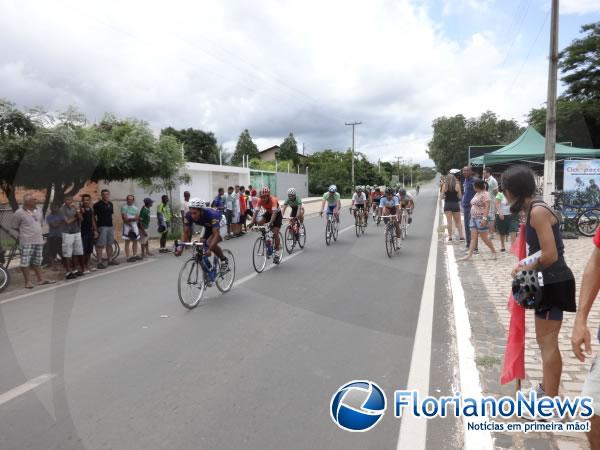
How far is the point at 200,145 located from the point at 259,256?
6452 cm

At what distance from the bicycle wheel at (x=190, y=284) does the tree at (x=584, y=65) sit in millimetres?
41809

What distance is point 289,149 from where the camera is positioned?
86312 mm

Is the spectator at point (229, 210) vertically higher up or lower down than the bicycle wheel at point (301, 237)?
higher up

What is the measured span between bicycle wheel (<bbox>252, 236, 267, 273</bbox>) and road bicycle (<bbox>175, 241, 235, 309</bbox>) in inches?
56.6

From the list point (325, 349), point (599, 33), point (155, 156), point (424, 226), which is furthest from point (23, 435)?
point (599, 33)

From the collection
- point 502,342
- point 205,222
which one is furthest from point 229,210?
point 502,342

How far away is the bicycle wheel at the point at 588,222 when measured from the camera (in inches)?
523

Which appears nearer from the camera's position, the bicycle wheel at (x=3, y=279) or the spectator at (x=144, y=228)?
the bicycle wheel at (x=3, y=279)

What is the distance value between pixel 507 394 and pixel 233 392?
2.34m

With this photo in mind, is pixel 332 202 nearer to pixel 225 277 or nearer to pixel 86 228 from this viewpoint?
pixel 225 277

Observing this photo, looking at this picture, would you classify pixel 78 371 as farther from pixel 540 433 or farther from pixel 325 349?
pixel 540 433

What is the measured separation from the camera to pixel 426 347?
16.1ft

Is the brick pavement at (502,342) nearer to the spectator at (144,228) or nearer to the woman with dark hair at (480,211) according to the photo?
the woman with dark hair at (480,211)

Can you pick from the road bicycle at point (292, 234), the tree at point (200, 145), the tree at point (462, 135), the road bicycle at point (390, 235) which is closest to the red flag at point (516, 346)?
the road bicycle at point (390, 235)
